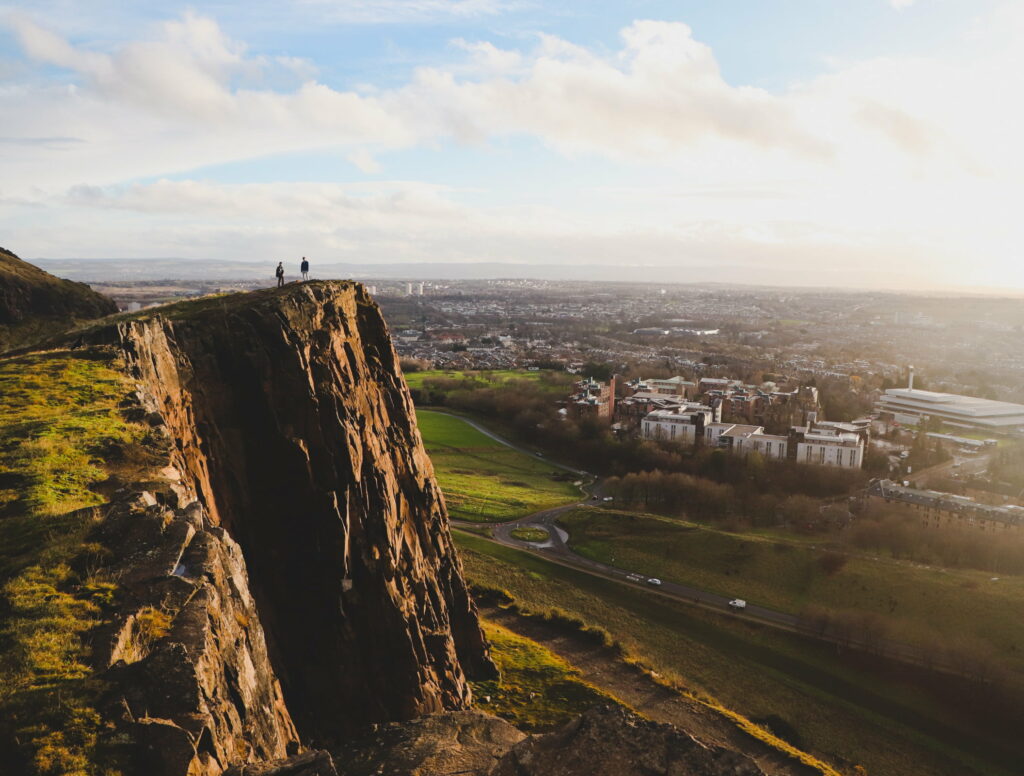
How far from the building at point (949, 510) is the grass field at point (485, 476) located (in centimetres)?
2795

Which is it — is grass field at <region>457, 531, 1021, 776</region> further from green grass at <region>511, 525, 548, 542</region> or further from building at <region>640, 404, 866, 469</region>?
building at <region>640, 404, 866, 469</region>

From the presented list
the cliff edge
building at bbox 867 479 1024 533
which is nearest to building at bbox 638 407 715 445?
building at bbox 867 479 1024 533

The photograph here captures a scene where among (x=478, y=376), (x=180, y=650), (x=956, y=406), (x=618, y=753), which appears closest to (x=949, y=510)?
(x=618, y=753)

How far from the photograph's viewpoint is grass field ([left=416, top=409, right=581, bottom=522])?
5869 cm

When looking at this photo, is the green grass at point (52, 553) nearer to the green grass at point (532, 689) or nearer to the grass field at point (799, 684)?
the green grass at point (532, 689)

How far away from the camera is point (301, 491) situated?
17.1 meters

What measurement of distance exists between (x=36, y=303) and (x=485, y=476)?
4288cm

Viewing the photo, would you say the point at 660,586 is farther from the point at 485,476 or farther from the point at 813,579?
the point at 485,476

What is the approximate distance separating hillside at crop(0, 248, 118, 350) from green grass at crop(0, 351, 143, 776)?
82.4 ft

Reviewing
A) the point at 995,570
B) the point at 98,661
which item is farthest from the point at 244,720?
the point at 995,570

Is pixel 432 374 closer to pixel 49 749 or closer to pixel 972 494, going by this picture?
pixel 972 494

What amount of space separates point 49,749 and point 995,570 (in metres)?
53.4

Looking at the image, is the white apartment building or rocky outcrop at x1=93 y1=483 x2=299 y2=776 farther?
the white apartment building

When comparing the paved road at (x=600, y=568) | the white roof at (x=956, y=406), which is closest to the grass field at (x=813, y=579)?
the paved road at (x=600, y=568)
